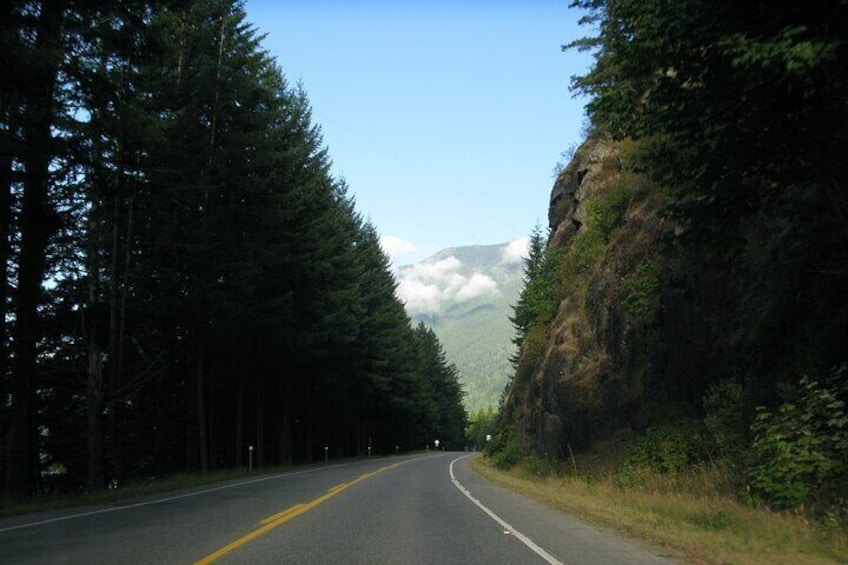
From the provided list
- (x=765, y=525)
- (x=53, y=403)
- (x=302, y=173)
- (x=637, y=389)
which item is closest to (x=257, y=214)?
(x=302, y=173)

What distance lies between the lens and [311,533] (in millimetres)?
9945

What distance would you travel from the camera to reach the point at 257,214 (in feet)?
90.7

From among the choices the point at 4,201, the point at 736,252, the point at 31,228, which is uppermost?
the point at 4,201

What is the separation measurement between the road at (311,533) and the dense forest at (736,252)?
3.65 metres

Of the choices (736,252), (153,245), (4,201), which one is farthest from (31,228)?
(736,252)

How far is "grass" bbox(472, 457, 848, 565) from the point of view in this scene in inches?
315

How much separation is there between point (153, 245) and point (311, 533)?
742 inches

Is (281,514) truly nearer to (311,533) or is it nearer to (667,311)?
(311,533)

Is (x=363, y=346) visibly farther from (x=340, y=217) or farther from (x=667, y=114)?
(x=667, y=114)

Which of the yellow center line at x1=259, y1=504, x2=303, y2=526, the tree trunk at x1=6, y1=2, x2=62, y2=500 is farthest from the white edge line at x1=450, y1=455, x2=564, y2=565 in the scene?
the tree trunk at x1=6, y1=2, x2=62, y2=500

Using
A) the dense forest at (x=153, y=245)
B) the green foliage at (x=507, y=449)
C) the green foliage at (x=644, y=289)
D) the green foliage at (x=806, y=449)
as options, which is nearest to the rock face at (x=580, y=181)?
the green foliage at (x=507, y=449)

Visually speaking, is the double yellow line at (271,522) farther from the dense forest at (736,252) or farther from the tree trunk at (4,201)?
the tree trunk at (4,201)

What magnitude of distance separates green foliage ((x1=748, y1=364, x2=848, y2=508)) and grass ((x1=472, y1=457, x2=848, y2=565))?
1.35 ft

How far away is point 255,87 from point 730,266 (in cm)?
1980
